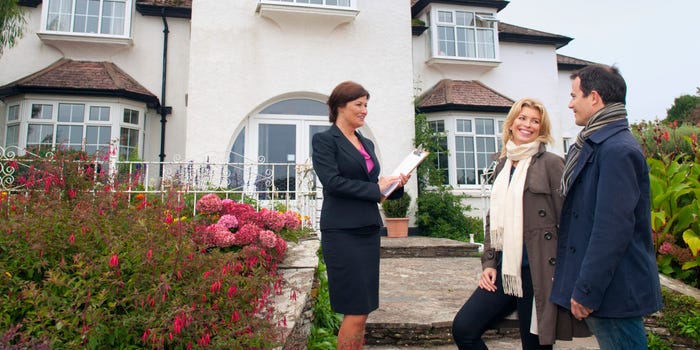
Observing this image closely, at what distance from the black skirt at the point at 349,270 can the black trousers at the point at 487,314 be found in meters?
0.52

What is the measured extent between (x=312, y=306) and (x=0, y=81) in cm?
1079

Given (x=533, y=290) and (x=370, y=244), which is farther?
(x=370, y=244)

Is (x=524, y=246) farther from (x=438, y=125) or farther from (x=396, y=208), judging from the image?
(x=438, y=125)

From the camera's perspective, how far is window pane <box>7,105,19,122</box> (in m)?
9.55

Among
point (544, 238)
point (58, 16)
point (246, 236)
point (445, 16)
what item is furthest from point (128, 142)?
point (544, 238)

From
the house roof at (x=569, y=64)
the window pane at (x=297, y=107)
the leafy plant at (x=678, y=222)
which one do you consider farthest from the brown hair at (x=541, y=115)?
the house roof at (x=569, y=64)

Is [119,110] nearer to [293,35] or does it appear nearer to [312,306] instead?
[293,35]

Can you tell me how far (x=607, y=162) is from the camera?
1.72 meters

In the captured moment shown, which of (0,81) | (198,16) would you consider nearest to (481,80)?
(198,16)

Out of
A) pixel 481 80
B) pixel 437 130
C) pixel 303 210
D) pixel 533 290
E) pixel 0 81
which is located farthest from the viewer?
pixel 481 80

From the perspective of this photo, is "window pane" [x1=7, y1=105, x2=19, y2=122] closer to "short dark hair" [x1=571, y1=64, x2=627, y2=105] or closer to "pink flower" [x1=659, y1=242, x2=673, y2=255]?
"short dark hair" [x1=571, y1=64, x2=627, y2=105]

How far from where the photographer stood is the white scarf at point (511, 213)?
6.97ft

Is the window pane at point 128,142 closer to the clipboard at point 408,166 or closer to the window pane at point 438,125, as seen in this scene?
the window pane at point 438,125

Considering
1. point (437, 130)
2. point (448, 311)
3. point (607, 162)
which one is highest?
point (437, 130)
